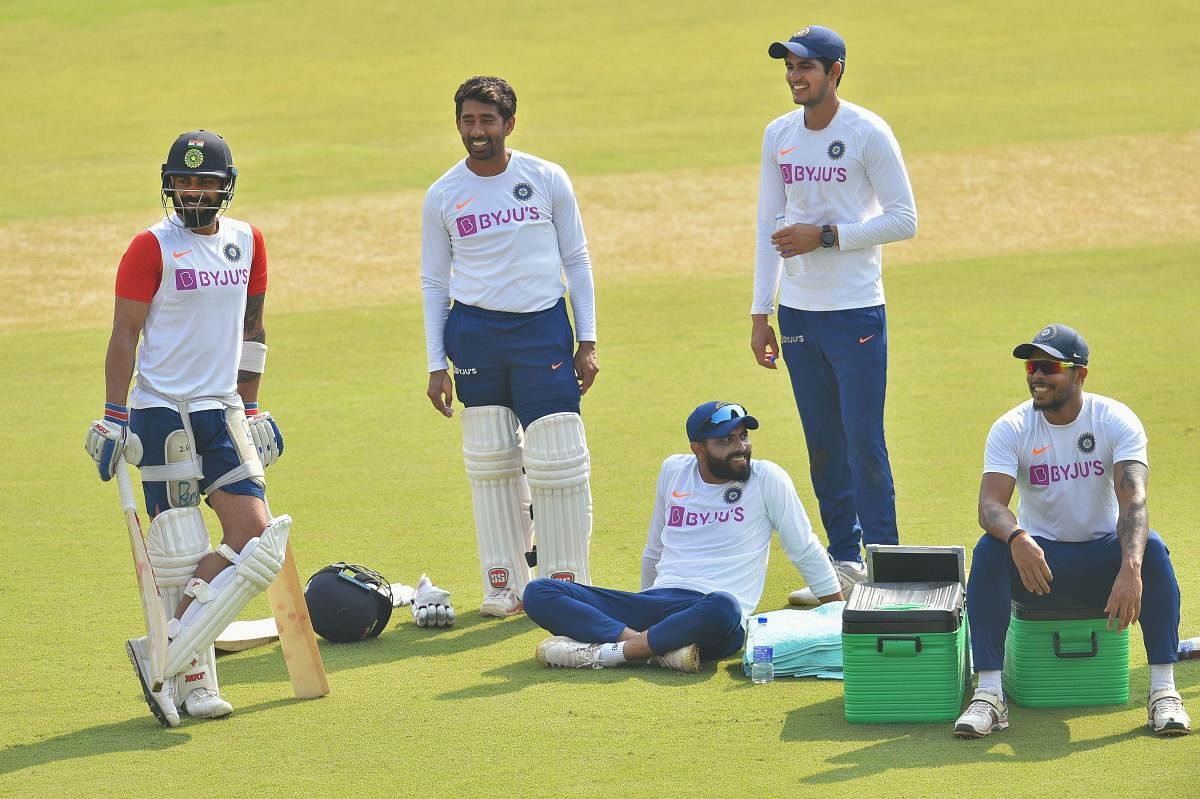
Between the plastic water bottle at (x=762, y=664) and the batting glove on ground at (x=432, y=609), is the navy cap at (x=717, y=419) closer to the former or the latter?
the plastic water bottle at (x=762, y=664)

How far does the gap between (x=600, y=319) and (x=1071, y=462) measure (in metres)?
8.38

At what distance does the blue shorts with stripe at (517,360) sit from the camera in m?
7.39

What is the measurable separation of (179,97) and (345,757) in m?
20.2

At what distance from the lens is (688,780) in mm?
5438

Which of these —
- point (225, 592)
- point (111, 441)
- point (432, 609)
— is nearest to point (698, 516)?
point (432, 609)

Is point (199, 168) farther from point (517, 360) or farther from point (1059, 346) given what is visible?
point (1059, 346)

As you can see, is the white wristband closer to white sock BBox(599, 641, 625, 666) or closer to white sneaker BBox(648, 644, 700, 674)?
white sock BBox(599, 641, 625, 666)

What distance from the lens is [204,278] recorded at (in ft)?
20.5

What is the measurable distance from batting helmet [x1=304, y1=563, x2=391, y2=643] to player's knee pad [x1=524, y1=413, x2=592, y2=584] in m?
0.69

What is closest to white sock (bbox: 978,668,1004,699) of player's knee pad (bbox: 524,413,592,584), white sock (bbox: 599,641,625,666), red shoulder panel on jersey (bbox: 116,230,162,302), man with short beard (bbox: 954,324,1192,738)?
man with short beard (bbox: 954,324,1192,738)

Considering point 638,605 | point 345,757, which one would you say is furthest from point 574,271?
point 345,757

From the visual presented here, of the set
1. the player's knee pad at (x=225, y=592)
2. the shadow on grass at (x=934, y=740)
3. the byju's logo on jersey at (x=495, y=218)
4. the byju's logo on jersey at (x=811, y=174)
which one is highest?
the byju's logo on jersey at (x=811, y=174)

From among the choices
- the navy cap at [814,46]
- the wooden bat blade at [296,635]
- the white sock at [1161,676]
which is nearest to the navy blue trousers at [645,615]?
the wooden bat blade at [296,635]

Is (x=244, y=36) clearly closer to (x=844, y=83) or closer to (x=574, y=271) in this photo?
(x=844, y=83)
